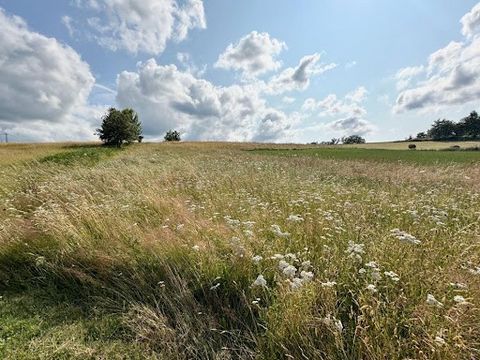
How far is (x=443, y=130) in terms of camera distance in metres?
116

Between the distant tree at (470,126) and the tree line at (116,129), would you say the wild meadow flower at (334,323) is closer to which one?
the tree line at (116,129)

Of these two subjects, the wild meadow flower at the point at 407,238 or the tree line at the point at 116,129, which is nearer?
the wild meadow flower at the point at 407,238

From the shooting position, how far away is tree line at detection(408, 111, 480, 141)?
106312 millimetres

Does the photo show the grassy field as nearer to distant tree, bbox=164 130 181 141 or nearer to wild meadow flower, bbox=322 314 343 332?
wild meadow flower, bbox=322 314 343 332

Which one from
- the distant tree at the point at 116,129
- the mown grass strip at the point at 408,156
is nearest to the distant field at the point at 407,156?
the mown grass strip at the point at 408,156

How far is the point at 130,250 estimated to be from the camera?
434 centimetres

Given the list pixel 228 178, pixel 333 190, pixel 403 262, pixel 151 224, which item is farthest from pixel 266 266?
pixel 228 178

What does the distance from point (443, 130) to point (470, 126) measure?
9.02 metres

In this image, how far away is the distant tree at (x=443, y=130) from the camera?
369 feet

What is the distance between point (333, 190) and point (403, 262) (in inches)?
185

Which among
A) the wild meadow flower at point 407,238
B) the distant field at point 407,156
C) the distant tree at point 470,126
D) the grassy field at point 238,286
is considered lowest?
the distant field at point 407,156

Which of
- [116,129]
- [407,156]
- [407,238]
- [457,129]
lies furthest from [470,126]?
[407,238]

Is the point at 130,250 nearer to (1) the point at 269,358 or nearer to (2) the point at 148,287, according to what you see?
(2) the point at 148,287

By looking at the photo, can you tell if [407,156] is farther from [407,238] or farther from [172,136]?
[172,136]
